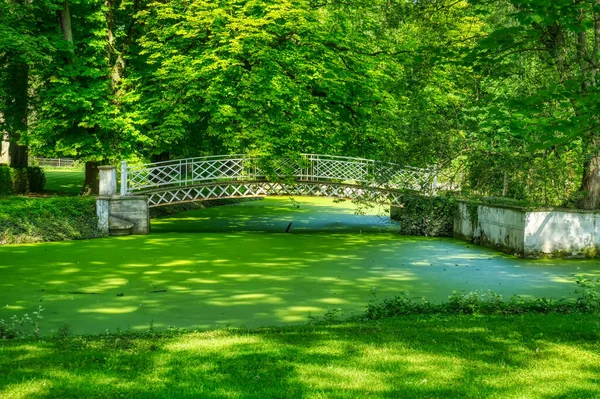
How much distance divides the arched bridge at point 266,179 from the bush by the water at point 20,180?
4.95 metres

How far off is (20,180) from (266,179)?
369 inches

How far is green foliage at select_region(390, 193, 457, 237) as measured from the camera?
20062 mm

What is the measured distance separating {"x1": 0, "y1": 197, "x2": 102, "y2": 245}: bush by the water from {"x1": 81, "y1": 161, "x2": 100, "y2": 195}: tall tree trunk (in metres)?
3.76

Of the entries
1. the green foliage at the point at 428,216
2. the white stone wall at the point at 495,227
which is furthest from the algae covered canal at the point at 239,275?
the green foliage at the point at 428,216

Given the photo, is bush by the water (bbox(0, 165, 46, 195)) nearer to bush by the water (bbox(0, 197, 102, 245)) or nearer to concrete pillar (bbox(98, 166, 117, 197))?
concrete pillar (bbox(98, 166, 117, 197))

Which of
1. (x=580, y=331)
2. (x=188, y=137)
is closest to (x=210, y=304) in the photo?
(x=580, y=331)

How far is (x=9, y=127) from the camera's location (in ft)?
74.9

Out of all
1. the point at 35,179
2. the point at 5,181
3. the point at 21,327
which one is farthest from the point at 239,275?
the point at 35,179

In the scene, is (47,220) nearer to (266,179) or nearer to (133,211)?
(133,211)

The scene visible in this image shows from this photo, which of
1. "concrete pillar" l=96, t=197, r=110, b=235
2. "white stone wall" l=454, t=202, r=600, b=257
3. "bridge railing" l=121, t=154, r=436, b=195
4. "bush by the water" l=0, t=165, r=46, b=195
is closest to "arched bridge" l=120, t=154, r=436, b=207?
"bridge railing" l=121, t=154, r=436, b=195

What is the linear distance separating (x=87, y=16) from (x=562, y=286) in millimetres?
16146

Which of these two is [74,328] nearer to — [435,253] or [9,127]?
[435,253]

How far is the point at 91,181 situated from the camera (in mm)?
23391

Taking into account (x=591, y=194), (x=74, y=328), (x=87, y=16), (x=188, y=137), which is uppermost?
(x=87, y=16)
